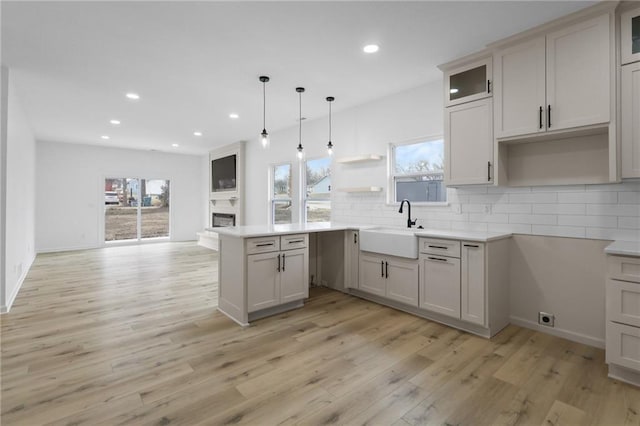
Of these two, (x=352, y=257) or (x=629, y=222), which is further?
(x=352, y=257)

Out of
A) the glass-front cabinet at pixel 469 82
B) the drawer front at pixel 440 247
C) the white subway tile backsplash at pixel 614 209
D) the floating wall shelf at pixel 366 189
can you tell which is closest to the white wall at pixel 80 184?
the floating wall shelf at pixel 366 189

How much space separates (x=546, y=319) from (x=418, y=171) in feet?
7.09

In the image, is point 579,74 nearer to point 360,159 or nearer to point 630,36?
point 630,36

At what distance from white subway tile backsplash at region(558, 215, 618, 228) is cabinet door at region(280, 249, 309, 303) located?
8.67 ft

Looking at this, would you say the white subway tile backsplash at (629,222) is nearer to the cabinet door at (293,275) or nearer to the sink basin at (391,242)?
the sink basin at (391,242)

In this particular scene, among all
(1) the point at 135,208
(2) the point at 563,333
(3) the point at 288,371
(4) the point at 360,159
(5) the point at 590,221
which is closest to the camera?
(3) the point at 288,371

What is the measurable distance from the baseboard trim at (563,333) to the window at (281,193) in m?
4.46

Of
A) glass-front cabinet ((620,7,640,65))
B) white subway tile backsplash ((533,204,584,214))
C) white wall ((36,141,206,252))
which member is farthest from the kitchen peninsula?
white wall ((36,141,206,252))

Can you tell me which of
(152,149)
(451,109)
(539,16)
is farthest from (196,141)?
(539,16)

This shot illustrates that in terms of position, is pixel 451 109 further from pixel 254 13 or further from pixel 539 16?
pixel 254 13

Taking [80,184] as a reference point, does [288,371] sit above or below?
below

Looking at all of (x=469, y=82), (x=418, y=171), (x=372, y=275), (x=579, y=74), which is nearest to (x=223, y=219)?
(x=372, y=275)

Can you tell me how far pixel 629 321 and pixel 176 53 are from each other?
4.49 m

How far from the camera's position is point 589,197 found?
9.25 feet
